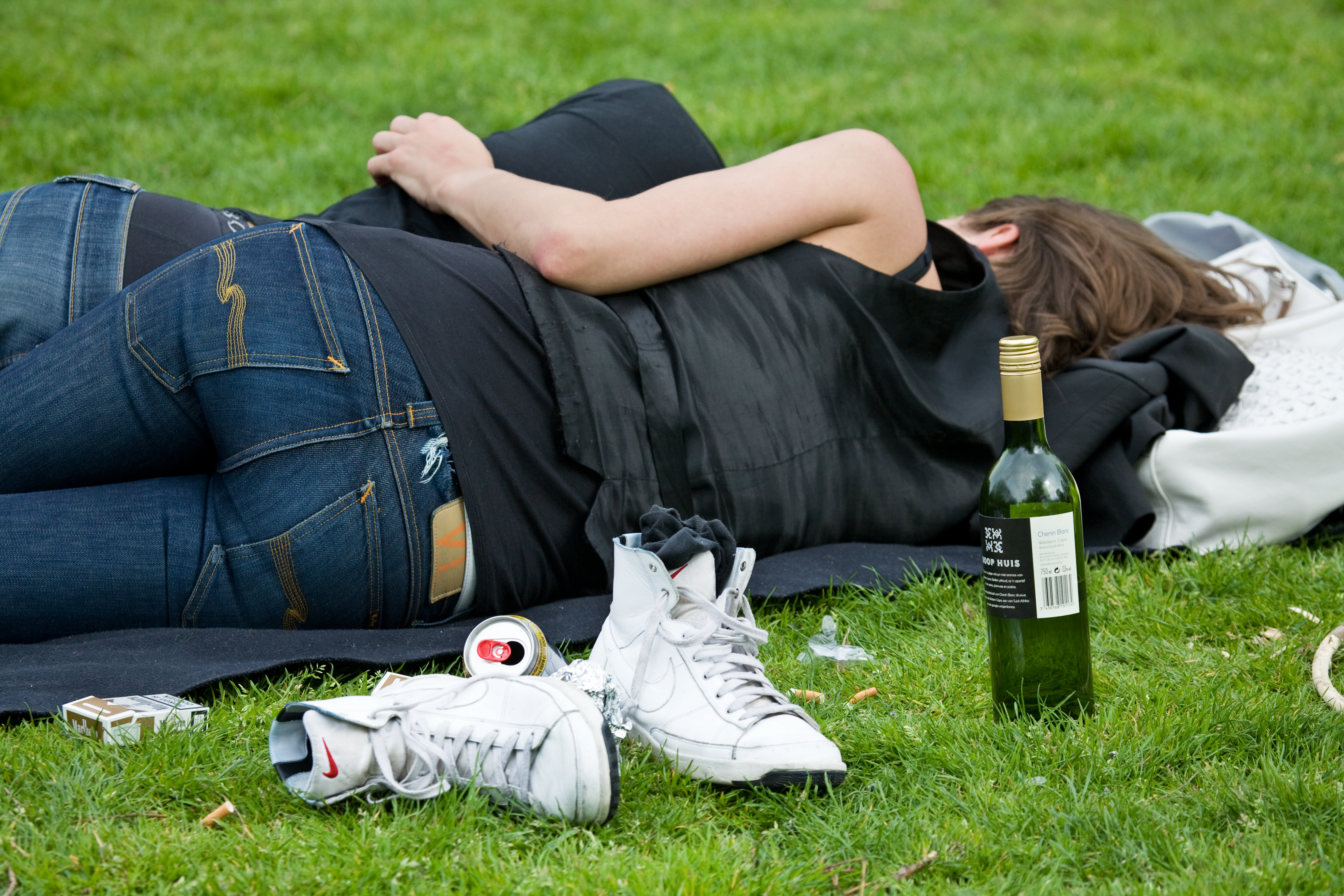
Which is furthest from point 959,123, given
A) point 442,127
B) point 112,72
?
point 112,72

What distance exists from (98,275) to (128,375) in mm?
544

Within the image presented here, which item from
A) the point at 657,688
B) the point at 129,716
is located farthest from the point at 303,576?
the point at 657,688

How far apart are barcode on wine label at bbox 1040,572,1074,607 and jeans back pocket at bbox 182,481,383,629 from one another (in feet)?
3.98

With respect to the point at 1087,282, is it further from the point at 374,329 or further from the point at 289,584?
the point at 289,584

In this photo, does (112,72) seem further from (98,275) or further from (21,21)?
(98,275)

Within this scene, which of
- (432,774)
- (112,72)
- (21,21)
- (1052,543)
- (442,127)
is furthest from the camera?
(21,21)

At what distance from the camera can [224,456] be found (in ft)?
7.07

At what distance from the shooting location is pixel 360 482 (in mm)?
2096

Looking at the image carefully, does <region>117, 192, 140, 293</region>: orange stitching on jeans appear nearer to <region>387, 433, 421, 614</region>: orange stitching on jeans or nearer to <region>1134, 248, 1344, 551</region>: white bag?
<region>387, 433, 421, 614</region>: orange stitching on jeans

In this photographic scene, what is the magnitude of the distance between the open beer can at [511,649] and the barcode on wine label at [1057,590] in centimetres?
87

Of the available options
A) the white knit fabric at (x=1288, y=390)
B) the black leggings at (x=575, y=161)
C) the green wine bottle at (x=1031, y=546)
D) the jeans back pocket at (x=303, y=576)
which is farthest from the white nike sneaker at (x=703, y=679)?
the white knit fabric at (x=1288, y=390)

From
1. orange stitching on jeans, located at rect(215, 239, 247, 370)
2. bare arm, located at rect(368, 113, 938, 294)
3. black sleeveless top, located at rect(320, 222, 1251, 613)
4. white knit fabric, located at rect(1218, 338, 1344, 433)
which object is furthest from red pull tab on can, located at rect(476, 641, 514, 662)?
white knit fabric, located at rect(1218, 338, 1344, 433)

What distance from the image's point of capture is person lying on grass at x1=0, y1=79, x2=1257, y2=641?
2105mm

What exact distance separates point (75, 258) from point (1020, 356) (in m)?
2.09
